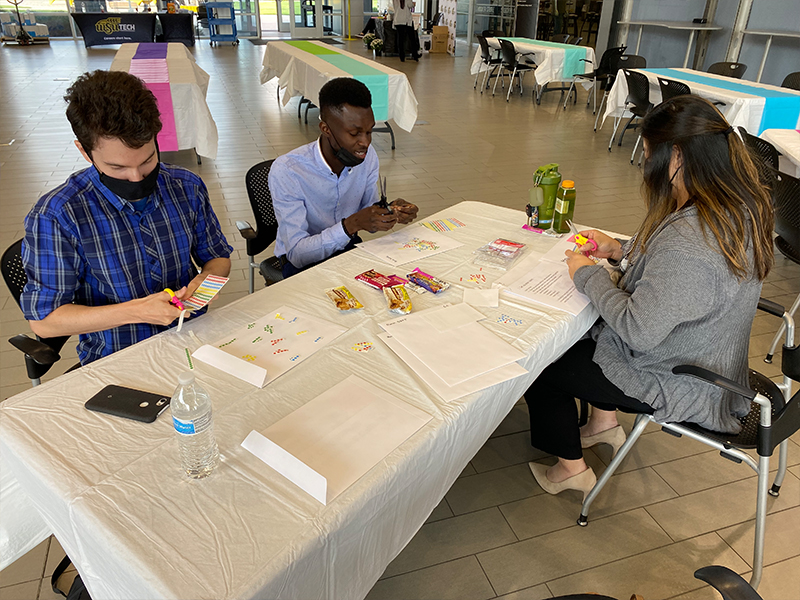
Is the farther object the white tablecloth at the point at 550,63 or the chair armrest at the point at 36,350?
the white tablecloth at the point at 550,63

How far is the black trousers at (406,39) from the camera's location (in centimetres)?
1266

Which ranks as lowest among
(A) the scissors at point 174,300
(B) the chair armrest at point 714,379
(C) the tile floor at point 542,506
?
(C) the tile floor at point 542,506

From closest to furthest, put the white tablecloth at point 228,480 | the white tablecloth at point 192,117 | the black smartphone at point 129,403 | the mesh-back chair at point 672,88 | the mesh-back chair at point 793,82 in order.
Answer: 1. the white tablecloth at point 228,480
2. the black smartphone at point 129,403
3. the white tablecloth at point 192,117
4. the mesh-back chair at point 672,88
5. the mesh-back chair at point 793,82

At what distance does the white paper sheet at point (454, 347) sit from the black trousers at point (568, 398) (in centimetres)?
45

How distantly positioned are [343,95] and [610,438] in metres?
1.66

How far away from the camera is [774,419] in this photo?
146cm

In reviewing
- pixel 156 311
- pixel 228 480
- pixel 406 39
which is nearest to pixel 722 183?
pixel 228 480

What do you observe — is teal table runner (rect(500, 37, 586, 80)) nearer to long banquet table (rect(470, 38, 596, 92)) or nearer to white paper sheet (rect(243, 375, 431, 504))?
long banquet table (rect(470, 38, 596, 92))

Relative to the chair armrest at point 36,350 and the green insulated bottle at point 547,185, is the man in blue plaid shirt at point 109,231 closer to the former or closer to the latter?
the chair armrest at point 36,350

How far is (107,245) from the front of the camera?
4.92 ft

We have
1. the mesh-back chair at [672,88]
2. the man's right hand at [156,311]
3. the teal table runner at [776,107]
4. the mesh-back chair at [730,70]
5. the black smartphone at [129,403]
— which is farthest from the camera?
the mesh-back chair at [730,70]

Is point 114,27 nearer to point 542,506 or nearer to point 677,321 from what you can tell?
point 542,506

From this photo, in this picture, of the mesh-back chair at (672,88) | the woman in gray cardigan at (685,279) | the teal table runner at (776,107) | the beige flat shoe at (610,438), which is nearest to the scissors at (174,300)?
the woman in gray cardigan at (685,279)

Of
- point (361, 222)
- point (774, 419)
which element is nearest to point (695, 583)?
point (774, 419)
